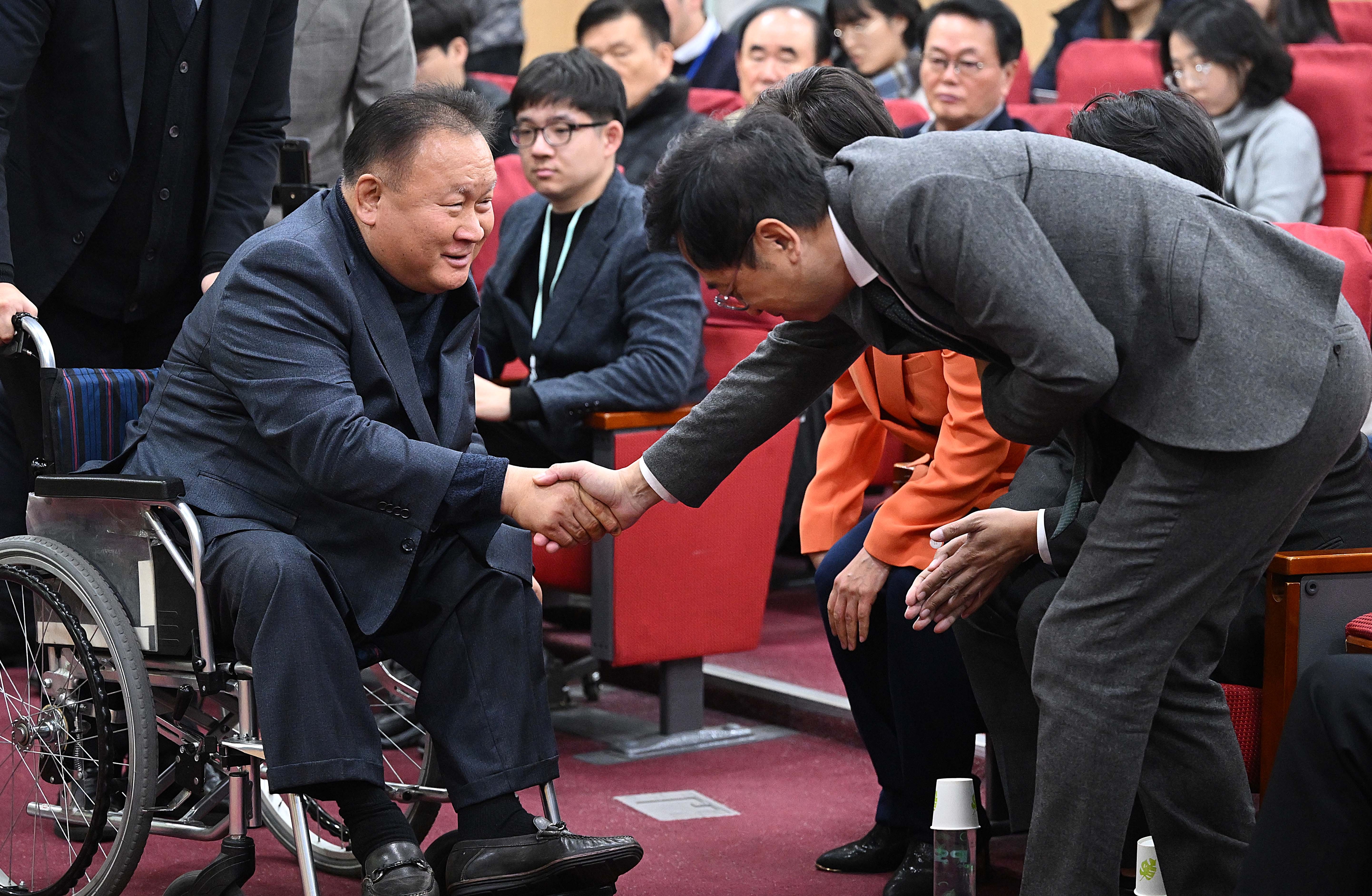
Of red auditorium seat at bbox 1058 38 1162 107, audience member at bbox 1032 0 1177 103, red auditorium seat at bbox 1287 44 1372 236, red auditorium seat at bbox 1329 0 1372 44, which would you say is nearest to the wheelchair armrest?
red auditorium seat at bbox 1287 44 1372 236

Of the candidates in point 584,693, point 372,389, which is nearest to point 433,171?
point 372,389

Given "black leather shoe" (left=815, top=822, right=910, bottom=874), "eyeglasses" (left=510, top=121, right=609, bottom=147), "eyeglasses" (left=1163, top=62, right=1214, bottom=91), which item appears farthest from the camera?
"eyeglasses" (left=1163, top=62, right=1214, bottom=91)

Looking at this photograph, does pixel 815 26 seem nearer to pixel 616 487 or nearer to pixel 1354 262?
pixel 1354 262

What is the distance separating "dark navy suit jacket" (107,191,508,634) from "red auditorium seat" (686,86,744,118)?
2.35 meters

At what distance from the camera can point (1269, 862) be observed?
1.45 meters

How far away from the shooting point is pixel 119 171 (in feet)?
7.75

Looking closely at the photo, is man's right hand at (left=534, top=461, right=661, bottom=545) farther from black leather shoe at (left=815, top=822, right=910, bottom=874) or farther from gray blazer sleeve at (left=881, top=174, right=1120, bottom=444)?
gray blazer sleeve at (left=881, top=174, right=1120, bottom=444)

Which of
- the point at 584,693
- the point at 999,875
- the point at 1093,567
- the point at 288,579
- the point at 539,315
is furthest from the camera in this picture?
the point at 584,693

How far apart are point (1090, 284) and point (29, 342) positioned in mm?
1368

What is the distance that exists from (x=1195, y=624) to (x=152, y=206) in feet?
5.40

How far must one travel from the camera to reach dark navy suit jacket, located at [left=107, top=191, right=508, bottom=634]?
186 centimetres

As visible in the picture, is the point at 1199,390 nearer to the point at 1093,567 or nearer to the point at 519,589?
the point at 1093,567

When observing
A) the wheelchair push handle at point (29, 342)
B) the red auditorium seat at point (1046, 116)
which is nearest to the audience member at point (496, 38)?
the red auditorium seat at point (1046, 116)

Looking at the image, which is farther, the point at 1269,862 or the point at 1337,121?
the point at 1337,121
